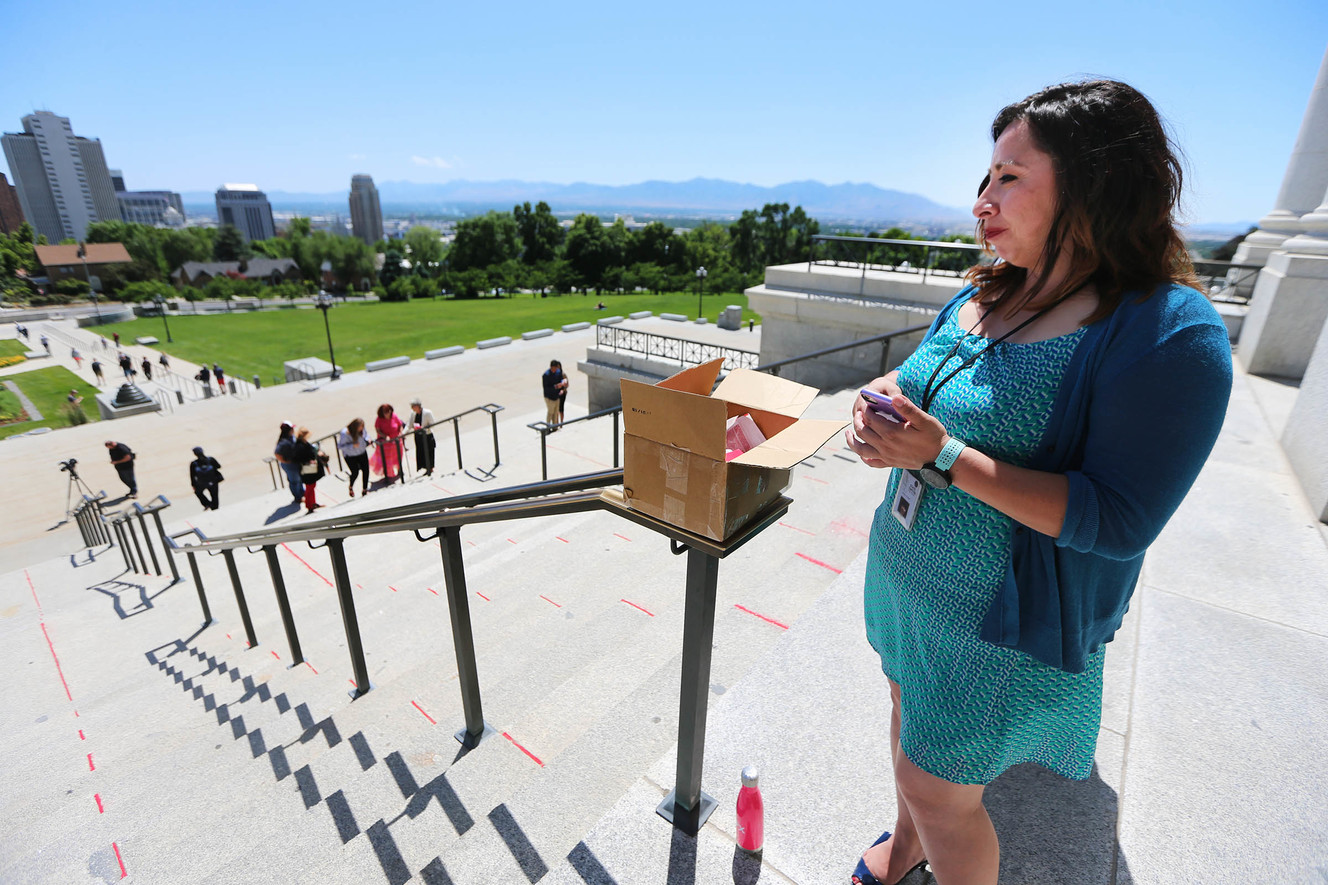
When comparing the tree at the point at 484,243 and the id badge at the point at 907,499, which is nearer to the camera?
the id badge at the point at 907,499

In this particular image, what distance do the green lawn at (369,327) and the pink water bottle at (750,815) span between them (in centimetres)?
3116

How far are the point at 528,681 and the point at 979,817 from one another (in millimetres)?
2439

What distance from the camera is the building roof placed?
8112 cm

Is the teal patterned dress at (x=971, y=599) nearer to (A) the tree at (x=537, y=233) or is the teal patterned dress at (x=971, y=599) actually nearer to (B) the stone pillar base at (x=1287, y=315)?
(B) the stone pillar base at (x=1287, y=315)

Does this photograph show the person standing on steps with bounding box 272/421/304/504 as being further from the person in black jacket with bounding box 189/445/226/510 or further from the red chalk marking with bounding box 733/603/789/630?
the red chalk marking with bounding box 733/603/789/630

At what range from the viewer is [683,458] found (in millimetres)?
1562

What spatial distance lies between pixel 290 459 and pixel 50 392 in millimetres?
37364

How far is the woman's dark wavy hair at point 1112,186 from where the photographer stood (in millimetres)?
1203

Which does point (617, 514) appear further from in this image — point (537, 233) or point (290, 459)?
point (537, 233)

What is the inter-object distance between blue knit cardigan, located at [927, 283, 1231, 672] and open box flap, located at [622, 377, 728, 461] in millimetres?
674

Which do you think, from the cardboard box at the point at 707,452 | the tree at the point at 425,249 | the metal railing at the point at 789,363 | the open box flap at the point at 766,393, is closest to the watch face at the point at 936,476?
the cardboard box at the point at 707,452

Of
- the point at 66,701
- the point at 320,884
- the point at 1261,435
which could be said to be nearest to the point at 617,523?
the point at 320,884

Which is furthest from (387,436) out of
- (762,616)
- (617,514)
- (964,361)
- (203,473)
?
(964,361)

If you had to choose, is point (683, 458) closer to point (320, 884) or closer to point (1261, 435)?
point (320, 884)
